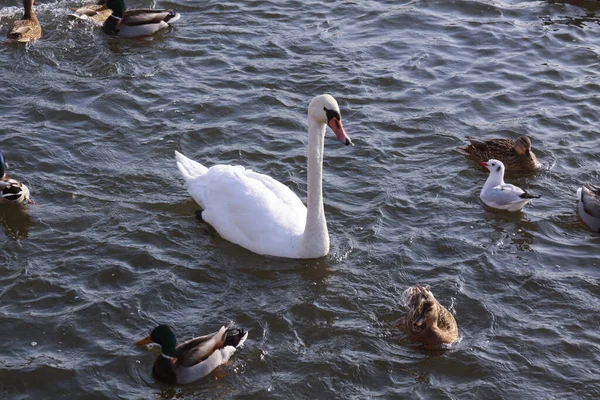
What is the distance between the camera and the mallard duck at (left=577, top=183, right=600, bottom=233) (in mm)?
10750

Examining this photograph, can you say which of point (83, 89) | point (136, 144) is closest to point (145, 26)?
point (83, 89)

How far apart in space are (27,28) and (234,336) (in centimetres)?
763

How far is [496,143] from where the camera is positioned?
12.0 metres

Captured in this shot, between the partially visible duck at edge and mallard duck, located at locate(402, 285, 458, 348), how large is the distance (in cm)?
446

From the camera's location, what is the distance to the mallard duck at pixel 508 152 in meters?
11.8

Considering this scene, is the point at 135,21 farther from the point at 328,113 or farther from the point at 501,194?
the point at 501,194

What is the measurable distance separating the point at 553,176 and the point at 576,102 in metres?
2.19

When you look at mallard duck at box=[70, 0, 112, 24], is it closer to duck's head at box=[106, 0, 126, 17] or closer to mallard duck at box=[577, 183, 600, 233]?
duck's head at box=[106, 0, 126, 17]

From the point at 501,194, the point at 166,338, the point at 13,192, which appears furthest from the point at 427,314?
the point at 13,192

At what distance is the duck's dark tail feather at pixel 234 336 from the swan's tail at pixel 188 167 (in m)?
2.86

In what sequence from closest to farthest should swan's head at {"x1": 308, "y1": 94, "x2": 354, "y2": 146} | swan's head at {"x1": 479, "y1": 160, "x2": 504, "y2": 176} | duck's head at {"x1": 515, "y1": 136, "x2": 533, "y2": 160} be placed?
1. swan's head at {"x1": 308, "y1": 94, "x2": 354, "y2": 146}
2. swan's head at {"x1": 479, "y1": 160, "x2": 504, "y2": 176}
3. duck's head at {"x1": 515, "y1": 136, "x2": 533, "y2": 160}

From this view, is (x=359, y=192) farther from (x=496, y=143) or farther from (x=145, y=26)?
(x=145, y=26)

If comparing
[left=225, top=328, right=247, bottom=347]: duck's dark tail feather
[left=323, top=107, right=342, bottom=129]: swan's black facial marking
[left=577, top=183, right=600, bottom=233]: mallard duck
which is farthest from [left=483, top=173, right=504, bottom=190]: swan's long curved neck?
[left=225, top=328, right=247, bottom=347]: duck's dark tail feather

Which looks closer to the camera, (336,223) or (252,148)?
(336,223)
